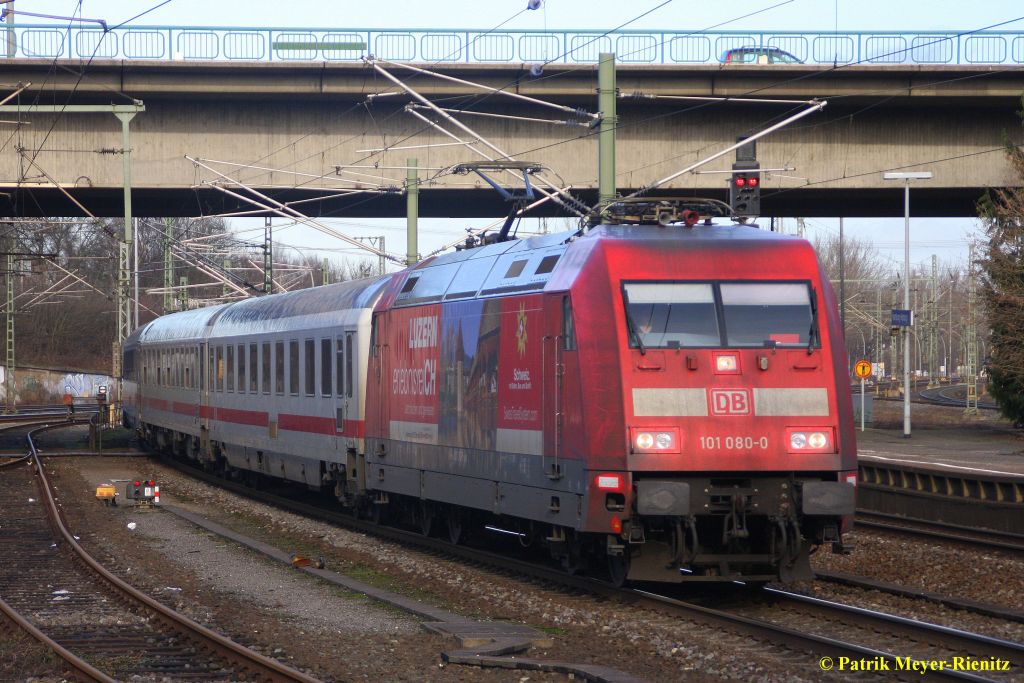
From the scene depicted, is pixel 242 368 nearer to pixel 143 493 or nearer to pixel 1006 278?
pixel 143 493

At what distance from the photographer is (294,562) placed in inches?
595

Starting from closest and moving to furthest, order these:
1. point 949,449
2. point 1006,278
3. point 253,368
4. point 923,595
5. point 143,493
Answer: point 923,595 → point 143,493 → point 253,368 → point 949,449 → point 1006,278

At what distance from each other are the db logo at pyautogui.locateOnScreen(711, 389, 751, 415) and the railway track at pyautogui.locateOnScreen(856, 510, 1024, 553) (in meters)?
5.56

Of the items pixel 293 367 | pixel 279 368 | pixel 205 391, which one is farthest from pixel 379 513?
pixel 205 391

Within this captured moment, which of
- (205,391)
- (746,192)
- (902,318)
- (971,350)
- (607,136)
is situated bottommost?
(205,391)

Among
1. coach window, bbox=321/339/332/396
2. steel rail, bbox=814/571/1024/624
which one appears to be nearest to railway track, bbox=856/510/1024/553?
steel rail, bbox=814/571/1024/624

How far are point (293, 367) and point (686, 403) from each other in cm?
1180

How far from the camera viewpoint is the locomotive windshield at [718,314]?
11602 millimetres

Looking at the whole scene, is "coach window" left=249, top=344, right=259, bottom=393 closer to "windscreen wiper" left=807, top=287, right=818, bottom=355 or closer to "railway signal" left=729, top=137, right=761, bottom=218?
"railway signal" left=729, top=137, right=761, bottom=218

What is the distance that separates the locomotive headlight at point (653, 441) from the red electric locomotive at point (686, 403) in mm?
14

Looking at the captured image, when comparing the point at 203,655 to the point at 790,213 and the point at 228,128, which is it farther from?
the point at 790,213

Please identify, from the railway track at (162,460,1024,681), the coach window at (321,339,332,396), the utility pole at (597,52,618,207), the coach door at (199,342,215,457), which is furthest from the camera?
the coach door at (199,342,215,457)

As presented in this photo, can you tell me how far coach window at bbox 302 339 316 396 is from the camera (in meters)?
20.7

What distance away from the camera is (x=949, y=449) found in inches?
1273
